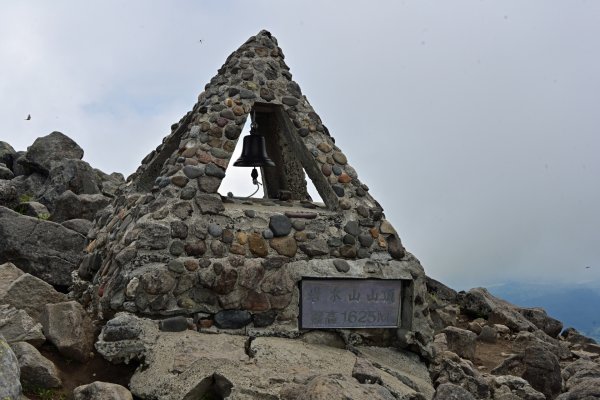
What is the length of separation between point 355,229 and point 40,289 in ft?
12.0

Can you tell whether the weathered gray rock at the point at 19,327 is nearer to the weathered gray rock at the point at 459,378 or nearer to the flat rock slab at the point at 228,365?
the flat rock slab at the point at 228,365

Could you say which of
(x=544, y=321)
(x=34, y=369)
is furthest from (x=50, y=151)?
(x=34, y=369)

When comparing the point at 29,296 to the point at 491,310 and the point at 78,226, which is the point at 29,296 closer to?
the point at 78,226

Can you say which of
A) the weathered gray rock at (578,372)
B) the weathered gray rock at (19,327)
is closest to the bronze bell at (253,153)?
the weathered gray rock at (19,327)

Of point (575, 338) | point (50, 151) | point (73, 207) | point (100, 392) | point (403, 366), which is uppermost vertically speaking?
point (50, 151)

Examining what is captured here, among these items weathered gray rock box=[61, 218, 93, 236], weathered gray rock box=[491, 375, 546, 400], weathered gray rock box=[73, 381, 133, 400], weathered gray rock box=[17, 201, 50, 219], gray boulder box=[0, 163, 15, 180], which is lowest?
weathered gray rock box=[73, 381, 133, 400]

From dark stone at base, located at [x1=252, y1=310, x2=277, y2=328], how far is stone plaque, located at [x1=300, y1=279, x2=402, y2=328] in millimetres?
354

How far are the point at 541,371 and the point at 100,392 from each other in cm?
767

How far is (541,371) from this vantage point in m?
10.7

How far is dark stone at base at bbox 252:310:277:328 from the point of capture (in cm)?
739

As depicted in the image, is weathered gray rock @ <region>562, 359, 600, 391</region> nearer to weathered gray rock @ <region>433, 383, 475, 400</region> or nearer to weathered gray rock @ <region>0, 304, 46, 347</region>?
weathered gray rock @ <region>433, 383, 475, 400</region>

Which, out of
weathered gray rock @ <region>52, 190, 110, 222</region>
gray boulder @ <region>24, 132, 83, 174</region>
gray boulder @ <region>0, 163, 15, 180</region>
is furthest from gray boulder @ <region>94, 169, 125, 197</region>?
weathered gray rock @ <region>52, 190, 110, 222</region>

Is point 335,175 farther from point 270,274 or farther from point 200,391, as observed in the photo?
point 200,391

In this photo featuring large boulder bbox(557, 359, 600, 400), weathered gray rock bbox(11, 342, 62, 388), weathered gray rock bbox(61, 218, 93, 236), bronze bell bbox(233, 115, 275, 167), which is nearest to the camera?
weathered gray rock bbox(11, 342, 62, 388)
